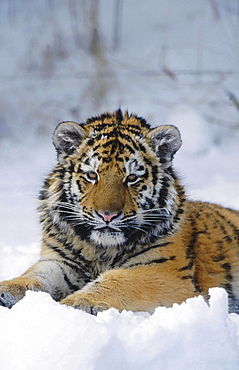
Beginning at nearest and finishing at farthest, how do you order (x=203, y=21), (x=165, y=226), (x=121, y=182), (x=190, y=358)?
(x=190, y=358), (x=121, y=182), (x=165, y=226), (x=203, y=21)

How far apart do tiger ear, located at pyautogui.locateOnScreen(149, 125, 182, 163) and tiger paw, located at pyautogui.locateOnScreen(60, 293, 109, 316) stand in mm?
678

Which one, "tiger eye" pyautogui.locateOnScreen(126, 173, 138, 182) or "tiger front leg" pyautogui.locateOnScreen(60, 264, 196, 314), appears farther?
"tiger eye" pyautogui.locateOnScreen(126, 173, 138, 182)

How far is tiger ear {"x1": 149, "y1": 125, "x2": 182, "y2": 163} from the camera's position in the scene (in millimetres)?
2328

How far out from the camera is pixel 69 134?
2336mm

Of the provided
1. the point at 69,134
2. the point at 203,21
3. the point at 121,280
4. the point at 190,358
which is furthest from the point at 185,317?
the point at 203,21

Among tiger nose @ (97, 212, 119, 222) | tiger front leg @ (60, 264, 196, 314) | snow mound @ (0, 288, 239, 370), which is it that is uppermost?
tiger nose @ (97, 212, 119, 222)

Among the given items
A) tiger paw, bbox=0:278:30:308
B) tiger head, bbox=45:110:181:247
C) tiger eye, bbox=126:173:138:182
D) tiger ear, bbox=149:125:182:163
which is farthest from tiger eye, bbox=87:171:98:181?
tiger paw, bbox=0:278:30:308

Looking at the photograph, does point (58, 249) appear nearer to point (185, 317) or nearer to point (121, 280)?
point (121, 280)

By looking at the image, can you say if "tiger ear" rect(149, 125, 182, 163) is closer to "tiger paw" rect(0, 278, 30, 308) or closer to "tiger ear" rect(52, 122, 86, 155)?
"tiger ear" rect(52, 122, 86, 155)

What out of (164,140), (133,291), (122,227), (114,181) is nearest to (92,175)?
(114,181)

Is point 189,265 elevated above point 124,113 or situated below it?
below

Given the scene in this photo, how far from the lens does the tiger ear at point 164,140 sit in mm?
2328

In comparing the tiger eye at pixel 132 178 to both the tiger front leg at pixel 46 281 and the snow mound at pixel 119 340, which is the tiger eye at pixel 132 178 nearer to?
the tiger front leg at pixel 46 281

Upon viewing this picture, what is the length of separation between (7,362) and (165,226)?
3.34ft
